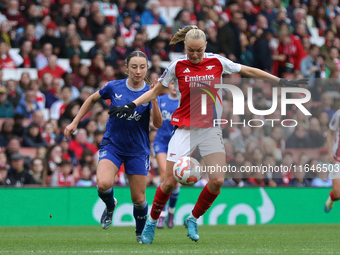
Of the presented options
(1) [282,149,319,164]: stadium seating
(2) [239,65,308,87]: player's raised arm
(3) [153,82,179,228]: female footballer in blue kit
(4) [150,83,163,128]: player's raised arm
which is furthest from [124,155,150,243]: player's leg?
(1) [282,149,319,164]: stadium seating

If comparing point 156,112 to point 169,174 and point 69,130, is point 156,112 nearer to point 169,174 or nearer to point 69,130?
point 169,174

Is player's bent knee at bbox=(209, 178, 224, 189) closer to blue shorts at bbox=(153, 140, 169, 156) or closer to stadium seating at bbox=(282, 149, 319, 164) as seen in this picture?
blue shorts at bbox=(153, 140, 169, 156)

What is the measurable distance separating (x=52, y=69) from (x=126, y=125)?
7.97 metres

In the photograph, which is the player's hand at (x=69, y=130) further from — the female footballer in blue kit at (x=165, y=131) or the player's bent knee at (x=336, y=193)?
the player's bent knee at (x=336, y=193)

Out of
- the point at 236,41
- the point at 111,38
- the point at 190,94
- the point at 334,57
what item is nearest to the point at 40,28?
the point at 111,38

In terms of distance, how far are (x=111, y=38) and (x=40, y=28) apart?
1.90m

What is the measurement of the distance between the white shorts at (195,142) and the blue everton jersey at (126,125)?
0.67m

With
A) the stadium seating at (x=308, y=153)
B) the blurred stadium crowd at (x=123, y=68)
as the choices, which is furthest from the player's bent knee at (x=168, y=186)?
the stadium seating at (x=308, y=153)

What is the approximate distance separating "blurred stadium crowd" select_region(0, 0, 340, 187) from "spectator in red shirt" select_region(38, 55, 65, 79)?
3cm

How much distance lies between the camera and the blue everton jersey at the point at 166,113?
10.7 m

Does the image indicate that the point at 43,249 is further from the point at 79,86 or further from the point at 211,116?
the point at 79,86

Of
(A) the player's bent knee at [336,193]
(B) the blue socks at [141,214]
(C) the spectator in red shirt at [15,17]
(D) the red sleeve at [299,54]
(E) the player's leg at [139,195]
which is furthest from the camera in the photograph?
(D) the red sleeve at [299,54]

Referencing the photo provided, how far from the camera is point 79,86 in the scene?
588 inches

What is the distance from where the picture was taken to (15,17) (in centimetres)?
1582
